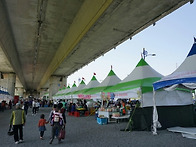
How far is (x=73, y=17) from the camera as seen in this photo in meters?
14.9

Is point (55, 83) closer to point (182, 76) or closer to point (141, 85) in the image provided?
point (141, 85)

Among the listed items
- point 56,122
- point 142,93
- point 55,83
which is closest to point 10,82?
point 55,83

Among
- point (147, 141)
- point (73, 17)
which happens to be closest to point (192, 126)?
point (147, 141)

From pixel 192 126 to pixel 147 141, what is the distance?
13.2 ft

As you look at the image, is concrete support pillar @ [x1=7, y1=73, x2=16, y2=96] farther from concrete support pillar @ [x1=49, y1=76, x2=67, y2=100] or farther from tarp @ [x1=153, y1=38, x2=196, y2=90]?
tarp @ [x1=153, y1=38, x2=196, y2=90]

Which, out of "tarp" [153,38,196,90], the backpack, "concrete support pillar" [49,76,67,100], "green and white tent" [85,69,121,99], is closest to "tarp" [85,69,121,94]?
"green and white tent" [85,69,121,99]

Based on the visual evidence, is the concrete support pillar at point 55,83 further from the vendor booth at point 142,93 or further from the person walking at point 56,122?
the person walking at point 56,122

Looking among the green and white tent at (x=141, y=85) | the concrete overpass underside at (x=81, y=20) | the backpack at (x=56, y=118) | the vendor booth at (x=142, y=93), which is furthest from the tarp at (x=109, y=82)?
the backpack at (x=56, y=118)

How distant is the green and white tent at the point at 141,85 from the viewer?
8437 millimetres

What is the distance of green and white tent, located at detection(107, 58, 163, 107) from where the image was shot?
27.7 feet

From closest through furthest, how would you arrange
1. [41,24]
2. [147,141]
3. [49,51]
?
[147,141], [41,24], [49,51]

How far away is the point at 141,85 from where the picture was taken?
8.30 m

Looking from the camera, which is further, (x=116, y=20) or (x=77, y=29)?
(x=77, y=29)

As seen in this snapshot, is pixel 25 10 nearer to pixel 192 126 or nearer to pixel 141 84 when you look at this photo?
pixel 141 84
